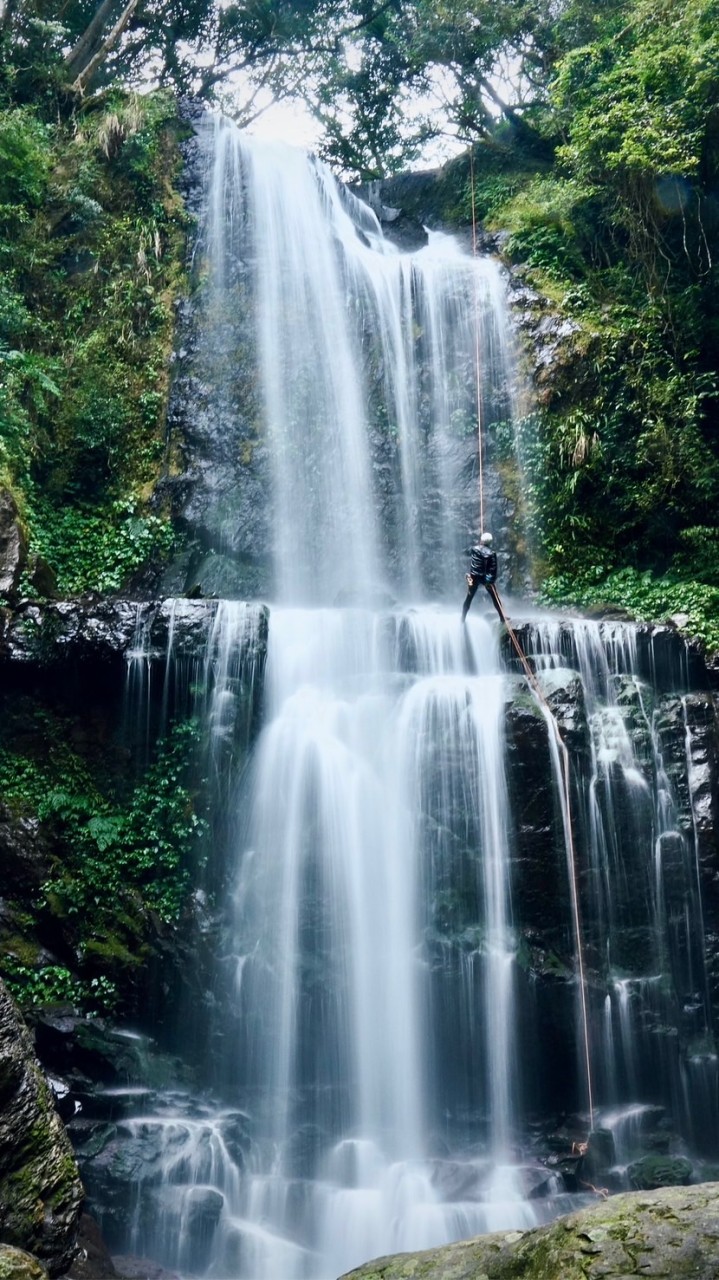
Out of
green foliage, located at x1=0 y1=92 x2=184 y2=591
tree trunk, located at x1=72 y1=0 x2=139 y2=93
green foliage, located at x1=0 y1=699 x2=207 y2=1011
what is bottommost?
green foliage, located at x1=0 y1=699 x2=207 y2=1011

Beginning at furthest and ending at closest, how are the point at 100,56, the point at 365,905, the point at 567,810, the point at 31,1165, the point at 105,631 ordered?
the point at 100,56 → the point at 105,631 → the point at 567,810 → the point at 365,905 → the point at 31,1165

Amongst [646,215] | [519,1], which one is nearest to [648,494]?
[646,215]

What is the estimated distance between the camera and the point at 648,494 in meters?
14.1

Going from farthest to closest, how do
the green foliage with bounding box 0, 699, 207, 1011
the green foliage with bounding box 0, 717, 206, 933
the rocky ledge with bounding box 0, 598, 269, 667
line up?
the rocky ledge with bounding box 0, 598, 269, 667, the green foliage with bounding box 0, 717, 206, 933, the green foliage with bounding box 0, 699, 207, 1011

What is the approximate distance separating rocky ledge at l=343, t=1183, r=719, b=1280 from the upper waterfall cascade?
409 cm

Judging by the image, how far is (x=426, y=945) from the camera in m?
9.70

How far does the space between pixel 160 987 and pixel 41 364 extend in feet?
30.1

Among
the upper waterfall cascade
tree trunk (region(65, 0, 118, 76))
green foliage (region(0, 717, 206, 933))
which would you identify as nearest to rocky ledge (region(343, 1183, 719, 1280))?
the upper waterfall cascade

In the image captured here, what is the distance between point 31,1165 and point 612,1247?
3978mm

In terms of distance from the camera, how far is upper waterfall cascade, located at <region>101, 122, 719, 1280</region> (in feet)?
26.9

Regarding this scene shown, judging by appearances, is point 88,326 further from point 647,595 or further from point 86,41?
point 647,595

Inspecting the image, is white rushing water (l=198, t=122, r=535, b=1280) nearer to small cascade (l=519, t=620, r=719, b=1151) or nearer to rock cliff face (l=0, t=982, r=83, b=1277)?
small cascade (l=519, t=620, r=719, b=1151)

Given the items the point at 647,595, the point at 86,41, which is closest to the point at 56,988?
the point at 647,595

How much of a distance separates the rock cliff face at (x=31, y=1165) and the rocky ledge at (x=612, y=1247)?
260 centimetres
